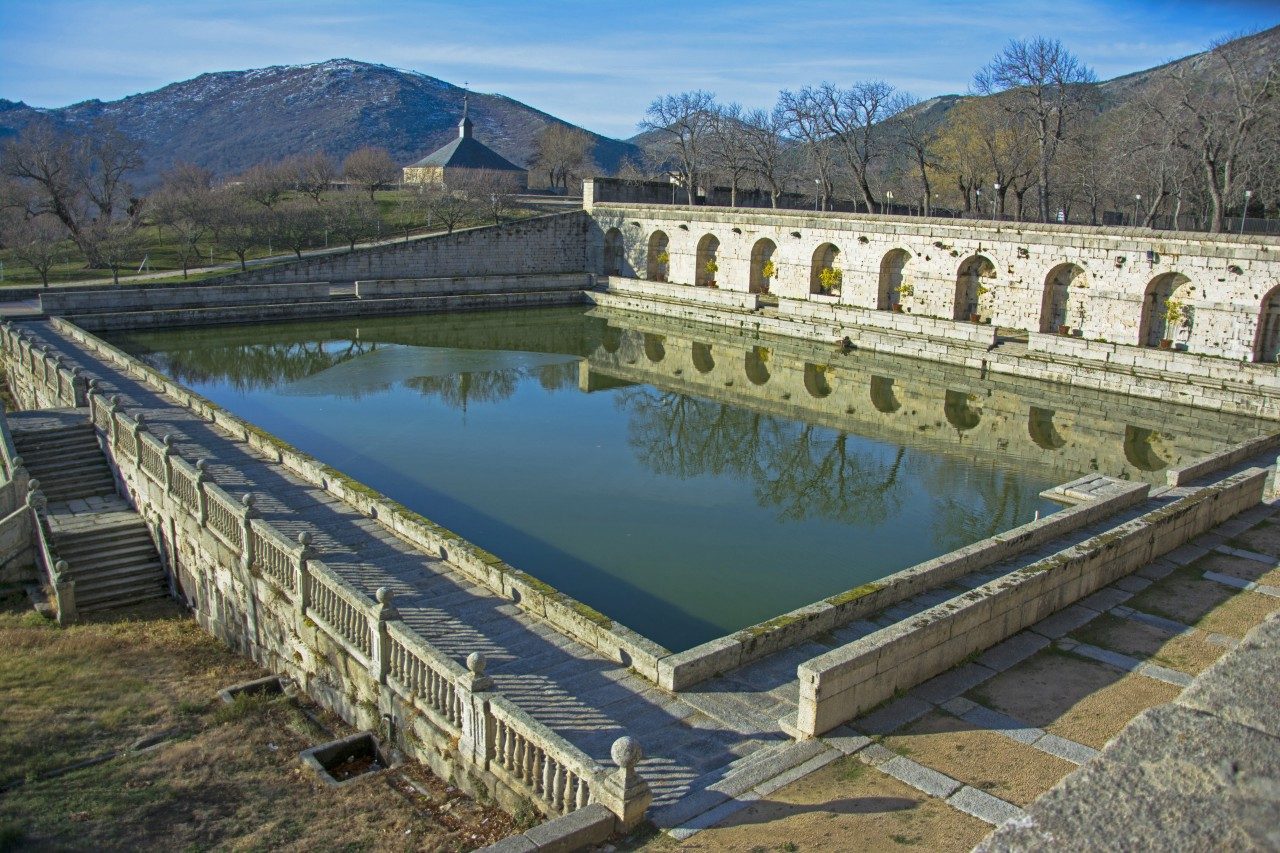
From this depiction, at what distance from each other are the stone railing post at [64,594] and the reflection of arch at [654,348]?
60.1 ft

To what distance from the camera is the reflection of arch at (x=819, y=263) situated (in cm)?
3497

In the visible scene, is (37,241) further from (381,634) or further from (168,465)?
(381,634)

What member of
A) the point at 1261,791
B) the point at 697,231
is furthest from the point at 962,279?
the point at 1261,791

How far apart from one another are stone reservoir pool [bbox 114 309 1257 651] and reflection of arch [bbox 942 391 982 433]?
86mm

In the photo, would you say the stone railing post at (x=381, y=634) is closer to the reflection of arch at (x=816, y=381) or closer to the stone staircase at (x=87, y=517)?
the stone staircase at (x=87, y=517)

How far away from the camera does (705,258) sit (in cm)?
4003

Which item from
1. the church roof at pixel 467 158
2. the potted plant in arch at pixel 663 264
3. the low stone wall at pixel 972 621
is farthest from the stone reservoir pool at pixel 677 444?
the church roof at pixel 467 158

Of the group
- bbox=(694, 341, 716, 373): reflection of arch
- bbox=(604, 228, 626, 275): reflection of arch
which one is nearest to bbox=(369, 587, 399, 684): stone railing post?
bbox=(694, 341, 716, 373): reflection of arch

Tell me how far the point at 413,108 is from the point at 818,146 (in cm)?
10108

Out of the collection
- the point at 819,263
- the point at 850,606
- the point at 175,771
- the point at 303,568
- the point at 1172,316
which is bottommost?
the point at 175,771

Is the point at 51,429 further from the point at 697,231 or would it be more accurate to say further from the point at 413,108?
the point at 413,108

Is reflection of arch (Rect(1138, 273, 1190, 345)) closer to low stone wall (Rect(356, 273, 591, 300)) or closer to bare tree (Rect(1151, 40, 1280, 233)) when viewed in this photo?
bare tree (Rect(1151, 40, 1280, 233))

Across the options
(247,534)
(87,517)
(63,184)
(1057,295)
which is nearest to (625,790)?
(247,534)

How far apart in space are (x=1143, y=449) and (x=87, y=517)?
2017cm
